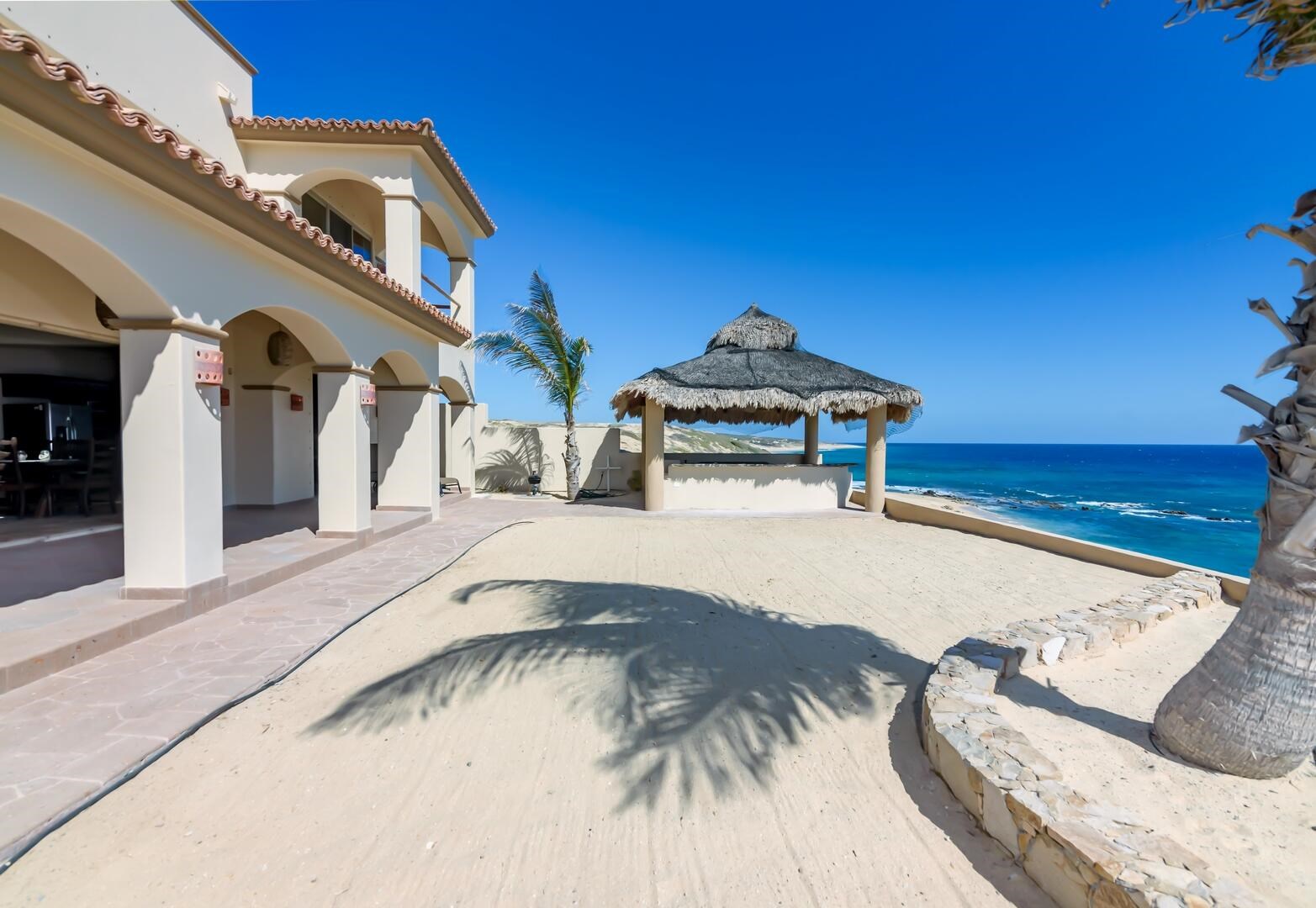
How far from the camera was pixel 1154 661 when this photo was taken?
4531 millimetres

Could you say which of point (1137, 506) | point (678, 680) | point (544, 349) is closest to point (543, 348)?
point (544, 349)

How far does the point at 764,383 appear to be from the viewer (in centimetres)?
1300

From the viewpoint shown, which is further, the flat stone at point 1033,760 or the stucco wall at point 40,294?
the stucco wall at point 40,294

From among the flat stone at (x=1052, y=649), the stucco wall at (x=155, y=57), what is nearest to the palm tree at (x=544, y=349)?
the stucco wall at (x=155, y=57)

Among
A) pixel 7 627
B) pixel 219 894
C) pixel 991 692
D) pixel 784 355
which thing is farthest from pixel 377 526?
pixel 784 355

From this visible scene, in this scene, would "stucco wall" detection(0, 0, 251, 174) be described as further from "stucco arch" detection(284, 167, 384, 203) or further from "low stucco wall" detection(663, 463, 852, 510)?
"low stucco wall" detection(663, 463, 852, 510)

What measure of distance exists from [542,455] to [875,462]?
923cm

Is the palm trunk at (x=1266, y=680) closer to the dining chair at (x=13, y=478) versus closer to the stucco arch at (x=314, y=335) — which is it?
the stucco arch at (x=314, y=335)

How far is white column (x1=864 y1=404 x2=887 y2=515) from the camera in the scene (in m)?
12.7

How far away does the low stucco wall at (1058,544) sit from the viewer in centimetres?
682

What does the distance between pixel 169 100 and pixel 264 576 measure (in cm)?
774

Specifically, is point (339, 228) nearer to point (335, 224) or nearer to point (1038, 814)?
point (335, 224)

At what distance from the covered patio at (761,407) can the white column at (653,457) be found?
0.02 metres

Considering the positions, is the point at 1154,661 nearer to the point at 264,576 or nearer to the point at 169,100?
the point at 264,576
